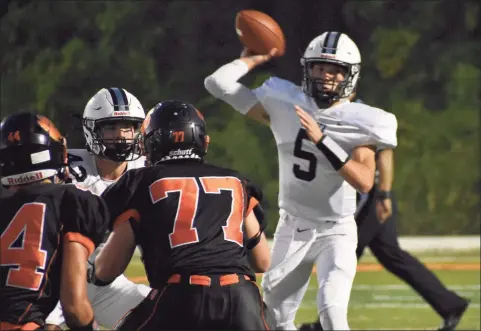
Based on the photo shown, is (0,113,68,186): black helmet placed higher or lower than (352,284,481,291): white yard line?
higher

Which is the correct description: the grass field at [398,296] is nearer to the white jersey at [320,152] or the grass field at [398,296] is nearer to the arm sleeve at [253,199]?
the white jersey at [320,152]

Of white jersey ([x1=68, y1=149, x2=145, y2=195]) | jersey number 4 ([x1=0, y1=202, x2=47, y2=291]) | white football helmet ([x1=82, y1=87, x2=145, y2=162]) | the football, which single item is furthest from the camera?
the football

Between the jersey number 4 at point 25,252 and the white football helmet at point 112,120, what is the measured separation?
1839 millimetres

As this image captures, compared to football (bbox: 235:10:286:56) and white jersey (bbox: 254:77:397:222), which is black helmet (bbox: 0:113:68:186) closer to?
white jersey (bbox: 254:77:397:222)

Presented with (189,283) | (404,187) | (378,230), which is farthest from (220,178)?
(404,187)

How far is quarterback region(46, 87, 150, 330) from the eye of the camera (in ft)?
18.8

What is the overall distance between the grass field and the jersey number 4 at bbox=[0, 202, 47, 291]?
192 inches

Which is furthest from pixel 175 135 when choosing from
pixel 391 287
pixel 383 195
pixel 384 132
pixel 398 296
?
pixel 391 287

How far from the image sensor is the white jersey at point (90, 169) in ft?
19.2

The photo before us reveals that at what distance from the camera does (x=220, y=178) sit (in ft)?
14.1

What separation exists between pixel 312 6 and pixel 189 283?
1224 centimetres

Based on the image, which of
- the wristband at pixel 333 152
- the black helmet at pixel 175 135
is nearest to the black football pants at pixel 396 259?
the wristband at pixel 333 152

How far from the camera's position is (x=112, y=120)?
5820mm

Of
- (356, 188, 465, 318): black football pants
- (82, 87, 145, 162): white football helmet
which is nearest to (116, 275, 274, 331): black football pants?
(82, 87, 145, 162): white football helmet
